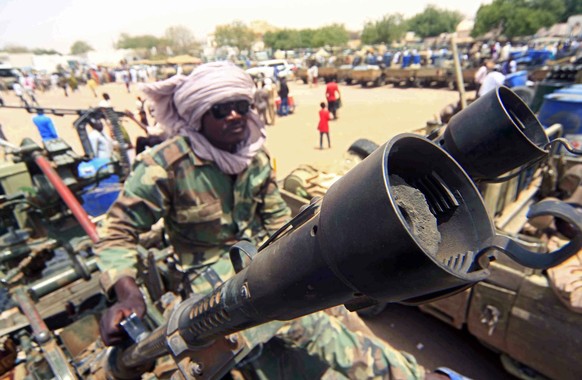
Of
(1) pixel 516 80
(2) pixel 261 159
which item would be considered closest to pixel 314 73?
(1) pixel 516 80

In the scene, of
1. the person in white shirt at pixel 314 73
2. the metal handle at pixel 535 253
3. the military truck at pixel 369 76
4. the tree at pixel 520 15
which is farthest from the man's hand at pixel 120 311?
the tree at pixel 520 15

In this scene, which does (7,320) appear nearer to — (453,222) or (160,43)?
(453,222)

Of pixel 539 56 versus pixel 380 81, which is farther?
pixel 380 81

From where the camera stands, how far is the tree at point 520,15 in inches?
1764

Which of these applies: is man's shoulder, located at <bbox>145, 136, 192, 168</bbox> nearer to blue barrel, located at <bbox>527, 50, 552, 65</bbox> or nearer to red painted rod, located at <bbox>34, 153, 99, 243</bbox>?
red painted rod, located at <bbox>34, 153, 99, 243</bbox>

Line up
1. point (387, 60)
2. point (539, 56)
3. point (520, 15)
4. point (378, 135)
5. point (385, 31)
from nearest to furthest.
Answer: point (378, 135) < point (539, 56) < point (387, 60) < point (520, 15) < point (385, 31)

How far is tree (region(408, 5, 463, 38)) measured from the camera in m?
65.1

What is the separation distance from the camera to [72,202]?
9.88ft

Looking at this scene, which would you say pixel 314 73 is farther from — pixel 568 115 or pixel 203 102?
pixel 203 102

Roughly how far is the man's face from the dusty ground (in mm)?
2127

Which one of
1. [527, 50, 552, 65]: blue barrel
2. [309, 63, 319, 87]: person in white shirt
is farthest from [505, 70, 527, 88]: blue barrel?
[309, 63, 319, 87]: person in white shirt

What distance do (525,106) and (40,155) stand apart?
4691 millimetres

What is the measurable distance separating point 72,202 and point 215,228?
145 centimetres

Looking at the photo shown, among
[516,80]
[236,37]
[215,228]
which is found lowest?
[516,80]
